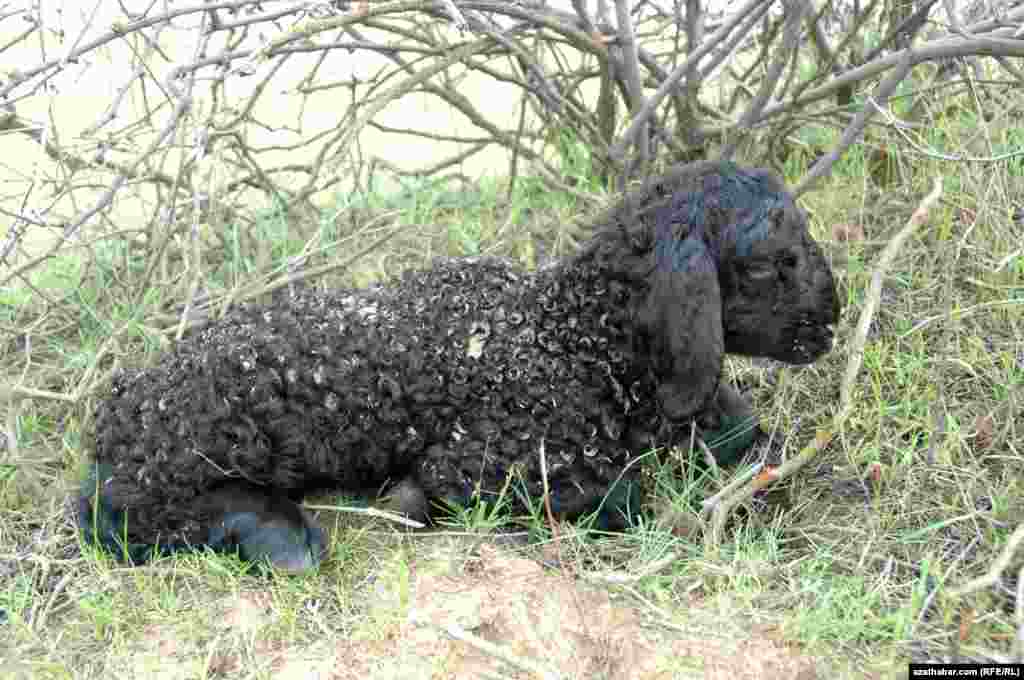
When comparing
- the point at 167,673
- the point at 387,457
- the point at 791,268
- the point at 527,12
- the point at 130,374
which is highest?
the point at 527,12

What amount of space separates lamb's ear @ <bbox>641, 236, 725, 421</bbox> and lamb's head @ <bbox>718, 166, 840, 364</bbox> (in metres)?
0.12

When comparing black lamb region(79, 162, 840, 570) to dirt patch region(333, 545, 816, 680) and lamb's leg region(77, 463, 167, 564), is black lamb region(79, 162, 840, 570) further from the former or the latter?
dirt patch region(333, 545, 816, 680)

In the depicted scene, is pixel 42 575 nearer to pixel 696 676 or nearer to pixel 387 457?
pixel 387 457

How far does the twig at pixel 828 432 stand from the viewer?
115 inches

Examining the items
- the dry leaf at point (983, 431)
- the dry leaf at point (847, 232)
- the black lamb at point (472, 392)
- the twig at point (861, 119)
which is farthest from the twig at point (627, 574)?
the dry leaf at point (847, 232)

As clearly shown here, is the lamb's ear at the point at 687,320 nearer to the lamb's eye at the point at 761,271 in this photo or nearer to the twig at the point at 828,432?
the lamb's eye at the point at 761,271

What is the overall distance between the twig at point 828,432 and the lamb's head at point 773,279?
23cm

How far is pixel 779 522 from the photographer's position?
10.1ft

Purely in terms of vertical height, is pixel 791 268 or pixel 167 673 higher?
pixel 791 268

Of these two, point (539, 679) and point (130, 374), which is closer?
point (539, 679)

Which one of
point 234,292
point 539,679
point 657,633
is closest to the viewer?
point 539,679

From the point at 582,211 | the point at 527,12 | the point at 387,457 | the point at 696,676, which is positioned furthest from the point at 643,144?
the point at 696,676

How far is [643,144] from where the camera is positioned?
452 cm

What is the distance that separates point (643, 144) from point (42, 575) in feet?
9.78
